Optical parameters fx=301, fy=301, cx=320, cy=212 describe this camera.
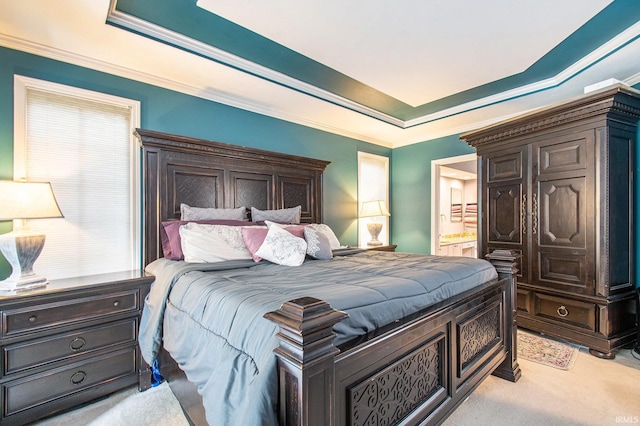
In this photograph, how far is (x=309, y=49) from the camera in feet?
8.30

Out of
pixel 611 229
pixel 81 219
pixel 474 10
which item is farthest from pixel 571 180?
pixel 81 219

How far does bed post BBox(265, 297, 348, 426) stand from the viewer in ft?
2.74

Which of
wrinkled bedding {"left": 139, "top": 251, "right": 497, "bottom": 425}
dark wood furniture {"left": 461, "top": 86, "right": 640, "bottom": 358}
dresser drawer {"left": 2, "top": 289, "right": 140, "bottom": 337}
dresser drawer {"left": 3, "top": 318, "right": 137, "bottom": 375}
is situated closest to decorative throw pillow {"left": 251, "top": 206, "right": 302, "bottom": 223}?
wrinkled bedding {"left": 139, "top": 251, "right": 497, "bottom": 425}

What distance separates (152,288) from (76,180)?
1.11 m

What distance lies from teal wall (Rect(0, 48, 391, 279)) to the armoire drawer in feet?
7.75

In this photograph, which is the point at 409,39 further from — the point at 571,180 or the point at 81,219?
the point at 81,219

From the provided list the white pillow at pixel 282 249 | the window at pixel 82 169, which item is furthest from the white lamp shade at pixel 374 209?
the window at pixel 82 169

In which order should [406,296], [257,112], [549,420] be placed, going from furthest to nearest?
[257,112] → [549,420] → [406,296]

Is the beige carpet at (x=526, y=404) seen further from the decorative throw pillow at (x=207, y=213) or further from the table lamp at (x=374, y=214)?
the table lamp at (x=374, y=214)

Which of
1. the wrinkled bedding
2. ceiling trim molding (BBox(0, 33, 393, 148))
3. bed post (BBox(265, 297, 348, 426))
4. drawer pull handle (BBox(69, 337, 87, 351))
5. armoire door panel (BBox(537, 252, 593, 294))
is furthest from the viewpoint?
armoire door panel (BBox(537, 252, 593, 294))

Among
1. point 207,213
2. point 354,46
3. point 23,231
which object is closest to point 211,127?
point 207,213

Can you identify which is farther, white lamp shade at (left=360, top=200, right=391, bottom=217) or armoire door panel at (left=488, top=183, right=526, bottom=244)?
white lamp shade at (left=360, top=200, right=391, bottom=217)

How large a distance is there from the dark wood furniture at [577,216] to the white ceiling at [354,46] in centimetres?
49

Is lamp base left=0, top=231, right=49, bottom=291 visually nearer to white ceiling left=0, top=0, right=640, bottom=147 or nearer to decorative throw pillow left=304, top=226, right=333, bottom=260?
white ceiling left=0, top=0, right=640, bottom=147
